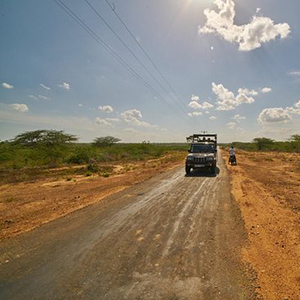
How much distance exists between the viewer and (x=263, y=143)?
76.9 metres

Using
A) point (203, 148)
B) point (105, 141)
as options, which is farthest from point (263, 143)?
point (203, 148)

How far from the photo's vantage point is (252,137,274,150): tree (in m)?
75.8

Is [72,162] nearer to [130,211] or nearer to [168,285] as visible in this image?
[130,211]

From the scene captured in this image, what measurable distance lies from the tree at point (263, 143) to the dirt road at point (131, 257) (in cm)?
7952

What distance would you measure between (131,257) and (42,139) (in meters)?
25.6

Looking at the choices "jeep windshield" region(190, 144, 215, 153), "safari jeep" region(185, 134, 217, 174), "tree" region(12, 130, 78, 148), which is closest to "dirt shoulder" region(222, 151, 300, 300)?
"safari jeep" region(185, 134, 217, 174)

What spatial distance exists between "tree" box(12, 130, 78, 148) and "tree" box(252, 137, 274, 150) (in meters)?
71.7

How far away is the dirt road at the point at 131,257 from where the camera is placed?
10.3 ft

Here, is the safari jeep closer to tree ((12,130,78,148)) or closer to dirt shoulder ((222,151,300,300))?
dirt shoulder ((222,151,300,300))

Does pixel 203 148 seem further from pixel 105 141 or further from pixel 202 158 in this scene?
pixel 105 141

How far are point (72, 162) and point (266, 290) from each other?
2868 cm

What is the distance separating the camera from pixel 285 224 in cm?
574

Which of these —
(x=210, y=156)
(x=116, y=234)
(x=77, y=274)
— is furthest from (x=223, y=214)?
(x=210, y=156)

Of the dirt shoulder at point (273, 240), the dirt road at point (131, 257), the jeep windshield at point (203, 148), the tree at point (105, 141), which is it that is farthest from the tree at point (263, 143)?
the dirt road at point (131, 257)
